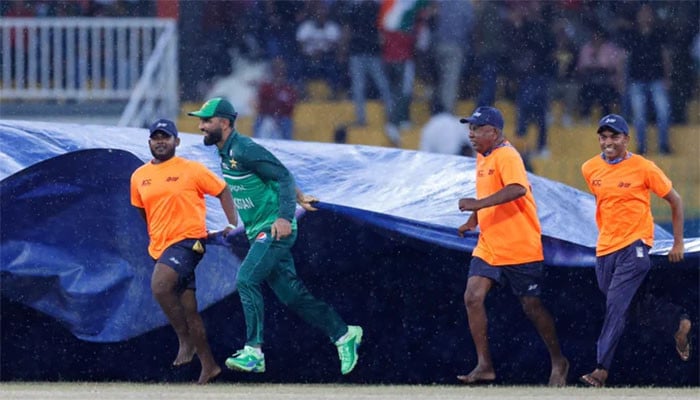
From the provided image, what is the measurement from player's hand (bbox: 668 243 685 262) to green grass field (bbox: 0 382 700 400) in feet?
2.17

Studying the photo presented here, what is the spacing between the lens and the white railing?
15.1 metres

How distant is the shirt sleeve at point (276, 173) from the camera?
8.26 metres

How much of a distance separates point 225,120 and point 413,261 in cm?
130

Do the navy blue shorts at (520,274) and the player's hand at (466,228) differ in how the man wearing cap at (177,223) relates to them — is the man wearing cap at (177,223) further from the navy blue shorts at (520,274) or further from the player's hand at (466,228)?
the navy blue shorts at (520,274)

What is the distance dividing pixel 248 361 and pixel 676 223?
2.18m

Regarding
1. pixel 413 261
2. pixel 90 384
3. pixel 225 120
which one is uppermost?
pixel 225 120

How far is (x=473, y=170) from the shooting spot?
30.8 ft

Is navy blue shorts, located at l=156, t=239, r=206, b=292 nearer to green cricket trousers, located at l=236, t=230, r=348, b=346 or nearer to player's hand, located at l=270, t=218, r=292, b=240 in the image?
green cricket trousers, located at l=236, t=230, r=348, b=346

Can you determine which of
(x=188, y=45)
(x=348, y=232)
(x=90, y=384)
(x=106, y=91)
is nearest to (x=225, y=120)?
(x=348, y=232)

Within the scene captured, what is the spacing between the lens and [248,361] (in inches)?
324

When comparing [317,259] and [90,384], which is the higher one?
[317,259]

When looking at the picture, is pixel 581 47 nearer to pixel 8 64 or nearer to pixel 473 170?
pixel 8 64

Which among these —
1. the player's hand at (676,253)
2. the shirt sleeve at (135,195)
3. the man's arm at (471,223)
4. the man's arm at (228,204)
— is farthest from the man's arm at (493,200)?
the shirt sleeve at (135,195)

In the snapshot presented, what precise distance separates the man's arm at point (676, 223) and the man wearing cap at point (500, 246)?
2.15ft
